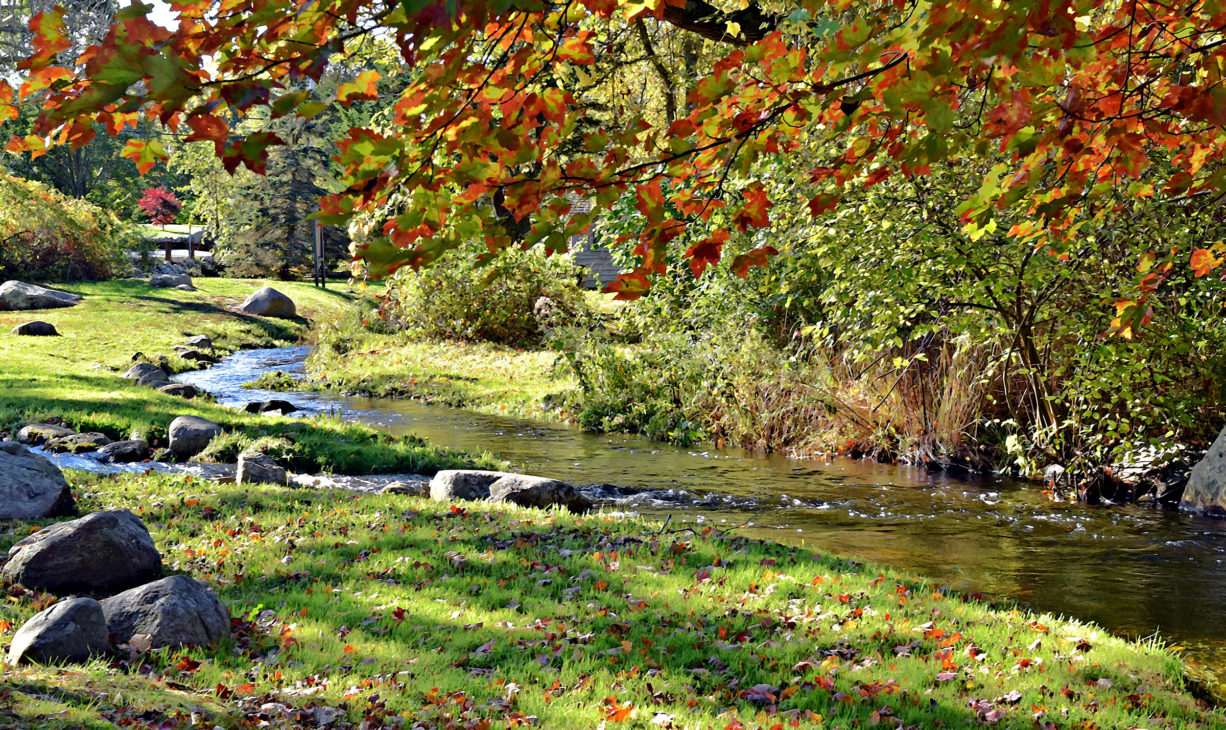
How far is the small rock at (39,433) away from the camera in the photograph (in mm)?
11719

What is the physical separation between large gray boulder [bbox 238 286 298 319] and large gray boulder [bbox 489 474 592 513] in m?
26.3

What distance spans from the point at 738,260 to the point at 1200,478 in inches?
356

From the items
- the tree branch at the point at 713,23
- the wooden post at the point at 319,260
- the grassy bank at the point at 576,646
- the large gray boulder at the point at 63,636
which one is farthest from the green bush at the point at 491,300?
the large gray boulder at the point at 63,636

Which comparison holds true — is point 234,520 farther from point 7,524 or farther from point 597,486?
point 597,486

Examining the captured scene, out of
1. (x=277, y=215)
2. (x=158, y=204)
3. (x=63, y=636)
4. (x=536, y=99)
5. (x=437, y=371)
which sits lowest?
(x=63, y=636)

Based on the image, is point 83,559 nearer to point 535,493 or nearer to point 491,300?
point 535,493

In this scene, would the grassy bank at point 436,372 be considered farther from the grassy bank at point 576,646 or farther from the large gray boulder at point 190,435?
the grassy bank at point 576,646

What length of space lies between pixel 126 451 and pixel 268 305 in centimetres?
2408

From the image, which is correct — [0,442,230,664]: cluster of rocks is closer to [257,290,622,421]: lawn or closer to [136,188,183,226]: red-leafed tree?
[257,290,622,421]: lawn

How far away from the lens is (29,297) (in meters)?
27.4

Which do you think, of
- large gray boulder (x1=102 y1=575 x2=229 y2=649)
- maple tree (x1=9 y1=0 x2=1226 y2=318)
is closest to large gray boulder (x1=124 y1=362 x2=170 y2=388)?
large gray boulder (x1=102 y1=575 x2=229 y2=649)

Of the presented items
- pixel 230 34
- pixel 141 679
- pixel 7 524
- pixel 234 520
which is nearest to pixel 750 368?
pixel 234 520

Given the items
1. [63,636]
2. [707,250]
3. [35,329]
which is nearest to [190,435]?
[63,636]

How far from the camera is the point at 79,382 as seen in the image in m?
16.0
